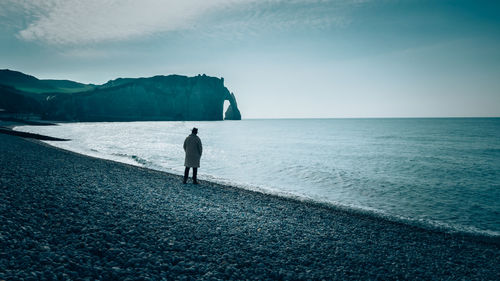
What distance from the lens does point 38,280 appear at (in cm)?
400

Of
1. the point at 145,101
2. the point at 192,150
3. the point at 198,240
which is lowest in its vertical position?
the point at 198,240

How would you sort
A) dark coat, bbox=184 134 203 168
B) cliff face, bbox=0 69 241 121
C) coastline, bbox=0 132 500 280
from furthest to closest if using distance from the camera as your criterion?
cliff face, bbox=0 69 241 121 < dark coat, bbox=184 134 203 168 < coastline, bbox=0 132 500 280

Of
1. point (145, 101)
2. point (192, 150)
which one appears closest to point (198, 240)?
point (192, 150)

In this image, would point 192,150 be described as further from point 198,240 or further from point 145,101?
point 145,101

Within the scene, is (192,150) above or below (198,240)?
above

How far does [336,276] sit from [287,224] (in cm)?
337

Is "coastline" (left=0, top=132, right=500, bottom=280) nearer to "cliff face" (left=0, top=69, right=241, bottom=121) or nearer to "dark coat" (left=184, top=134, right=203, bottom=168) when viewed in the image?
"dark coat" (left=184, top=134, right=203, bottom=168)

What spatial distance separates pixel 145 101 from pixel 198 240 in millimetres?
172388

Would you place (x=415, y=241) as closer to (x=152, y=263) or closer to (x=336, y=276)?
(x=336, y=276)

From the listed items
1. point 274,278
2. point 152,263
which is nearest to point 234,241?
point 274,278

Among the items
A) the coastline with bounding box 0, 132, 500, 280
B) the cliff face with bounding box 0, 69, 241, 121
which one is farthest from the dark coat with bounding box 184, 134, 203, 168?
the cliff face with bounding box 0, 69, 241, 121

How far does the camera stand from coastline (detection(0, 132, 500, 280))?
16.4 ft

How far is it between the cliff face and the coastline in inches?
5987

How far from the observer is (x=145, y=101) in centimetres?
16400
